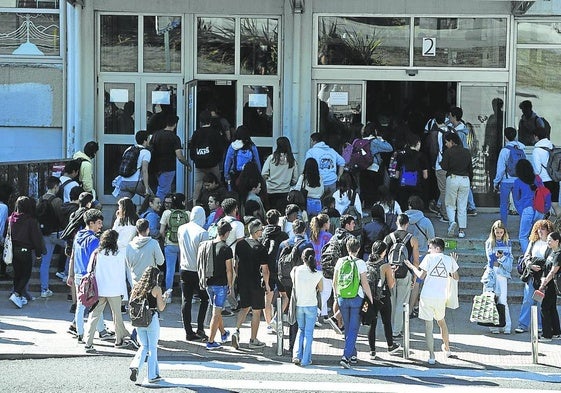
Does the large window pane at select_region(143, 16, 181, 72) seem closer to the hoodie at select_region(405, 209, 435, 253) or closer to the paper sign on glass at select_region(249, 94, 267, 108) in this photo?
A: the paper sign on glass at select_region(249, 94, 267, 108)

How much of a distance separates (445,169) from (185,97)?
5.38m

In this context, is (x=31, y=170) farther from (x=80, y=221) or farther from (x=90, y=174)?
(x=80, y=221)

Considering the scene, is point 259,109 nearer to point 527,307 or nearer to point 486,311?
Answer: point 527,307

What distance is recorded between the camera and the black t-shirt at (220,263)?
11953 mm

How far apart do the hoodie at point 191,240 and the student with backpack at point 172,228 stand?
127 centimetres

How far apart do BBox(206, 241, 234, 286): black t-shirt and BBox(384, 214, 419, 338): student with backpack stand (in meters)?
2.08

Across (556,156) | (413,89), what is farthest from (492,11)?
(556,156)

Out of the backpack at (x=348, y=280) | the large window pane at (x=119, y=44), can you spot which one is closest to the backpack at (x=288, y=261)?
the backpack at (x=348, y=280)

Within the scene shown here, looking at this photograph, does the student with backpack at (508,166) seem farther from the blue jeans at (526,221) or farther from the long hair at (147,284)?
the long hair at (147,284)

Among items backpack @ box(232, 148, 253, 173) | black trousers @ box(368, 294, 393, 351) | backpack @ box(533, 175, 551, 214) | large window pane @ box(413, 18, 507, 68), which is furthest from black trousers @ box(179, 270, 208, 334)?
large window pane @ box(413, 18, 507, 68)

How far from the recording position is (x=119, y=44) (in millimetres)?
18891

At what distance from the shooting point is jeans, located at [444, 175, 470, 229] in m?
16.2

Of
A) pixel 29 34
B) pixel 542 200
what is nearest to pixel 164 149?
pixel 29 34

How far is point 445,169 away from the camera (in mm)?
16156
